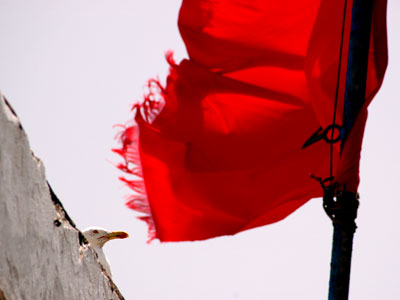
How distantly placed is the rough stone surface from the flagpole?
1.50 meters

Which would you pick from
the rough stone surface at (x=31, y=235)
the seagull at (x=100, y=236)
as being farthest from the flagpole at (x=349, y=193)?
the seagull at (x=100, y=236)

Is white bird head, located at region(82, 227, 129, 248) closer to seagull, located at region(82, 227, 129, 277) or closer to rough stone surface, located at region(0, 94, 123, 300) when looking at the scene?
seagull, located at region(82, 227, 129, 277)

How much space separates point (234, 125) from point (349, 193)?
1.80 meters

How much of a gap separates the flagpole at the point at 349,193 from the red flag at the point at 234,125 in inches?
21.8

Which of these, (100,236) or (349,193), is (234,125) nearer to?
(349,193)

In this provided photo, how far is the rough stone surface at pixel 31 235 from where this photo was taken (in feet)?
14.3

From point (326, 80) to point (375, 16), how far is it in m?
0.63

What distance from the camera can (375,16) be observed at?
6.38 m

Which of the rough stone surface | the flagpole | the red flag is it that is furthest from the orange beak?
the rough stone surface

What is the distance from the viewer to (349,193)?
5.79 m

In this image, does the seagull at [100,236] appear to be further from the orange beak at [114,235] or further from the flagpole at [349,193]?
the flagpole at [349,193]

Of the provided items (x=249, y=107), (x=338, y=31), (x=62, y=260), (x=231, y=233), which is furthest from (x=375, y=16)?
(x=62, y=260)

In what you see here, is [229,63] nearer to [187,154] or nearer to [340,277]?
[187,154]

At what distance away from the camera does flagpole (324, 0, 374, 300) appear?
5680 mm
